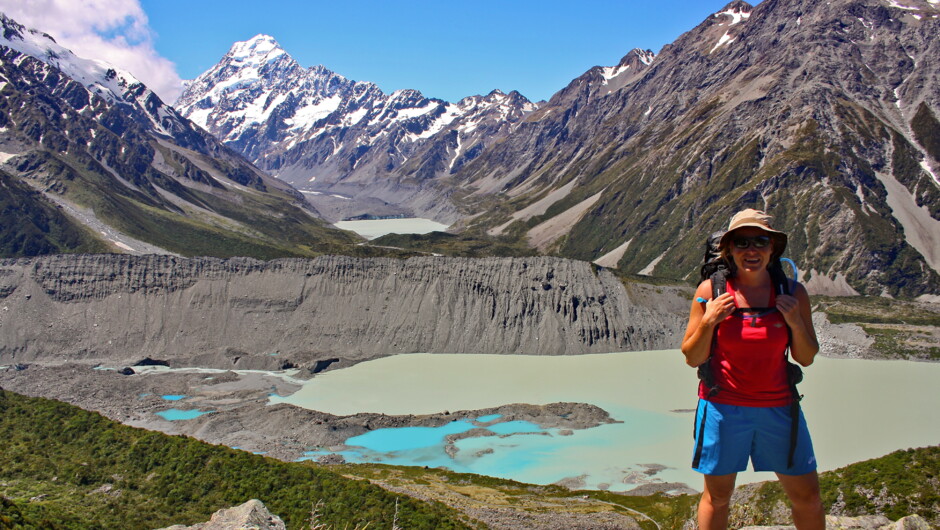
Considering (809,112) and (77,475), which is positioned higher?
(809,112)

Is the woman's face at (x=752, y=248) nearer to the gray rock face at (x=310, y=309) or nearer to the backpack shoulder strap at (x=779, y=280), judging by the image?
the backpack shoulder strap at (x=779, y=280)

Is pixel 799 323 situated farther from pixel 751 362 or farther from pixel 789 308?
pixel 751 362

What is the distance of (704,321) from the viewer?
6777 millimetres

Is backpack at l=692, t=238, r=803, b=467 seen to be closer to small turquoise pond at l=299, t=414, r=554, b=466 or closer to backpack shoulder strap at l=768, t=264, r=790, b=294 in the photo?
backpack shoulder strap at l=768, t=264, r=790, b=294

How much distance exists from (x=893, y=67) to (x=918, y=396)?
5465 inches

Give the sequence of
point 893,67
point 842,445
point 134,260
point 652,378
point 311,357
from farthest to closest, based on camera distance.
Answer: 1. point 893,67
2. point 134,260
3. point 311,357
4. point 652,378
5. point 842,445

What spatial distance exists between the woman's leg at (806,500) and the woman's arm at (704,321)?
67.8 inches

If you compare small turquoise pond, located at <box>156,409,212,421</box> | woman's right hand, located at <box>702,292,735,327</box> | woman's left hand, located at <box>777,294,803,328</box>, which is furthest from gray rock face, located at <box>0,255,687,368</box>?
woman's left hand, located at <box>777,294,803,328</box>

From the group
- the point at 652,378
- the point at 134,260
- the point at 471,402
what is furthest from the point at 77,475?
the point at 134,260

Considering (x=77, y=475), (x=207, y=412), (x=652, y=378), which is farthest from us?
(x=652, y=378)

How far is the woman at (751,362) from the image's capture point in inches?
269

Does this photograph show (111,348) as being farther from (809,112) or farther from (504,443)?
(809,112)

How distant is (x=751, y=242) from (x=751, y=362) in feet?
4.07

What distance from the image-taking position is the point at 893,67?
172 meters
